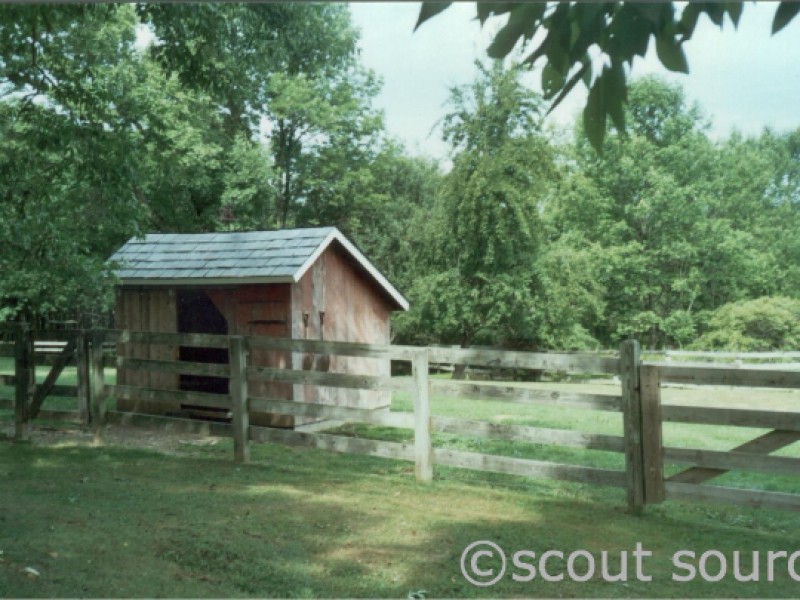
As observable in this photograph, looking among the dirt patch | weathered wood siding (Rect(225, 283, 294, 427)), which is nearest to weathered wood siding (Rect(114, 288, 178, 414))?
weathered wood siding (Rect(225, 283, 294, 427))

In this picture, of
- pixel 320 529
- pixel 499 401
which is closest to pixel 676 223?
pixel 499 401

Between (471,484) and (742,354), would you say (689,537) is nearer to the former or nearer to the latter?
(471,484)

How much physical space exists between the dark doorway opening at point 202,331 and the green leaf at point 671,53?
938 cm

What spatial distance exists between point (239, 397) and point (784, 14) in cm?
582

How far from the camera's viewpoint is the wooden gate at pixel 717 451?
4.36m

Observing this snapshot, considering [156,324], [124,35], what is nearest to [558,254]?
[156,324]

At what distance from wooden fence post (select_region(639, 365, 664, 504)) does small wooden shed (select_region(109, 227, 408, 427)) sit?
4920 millimetres

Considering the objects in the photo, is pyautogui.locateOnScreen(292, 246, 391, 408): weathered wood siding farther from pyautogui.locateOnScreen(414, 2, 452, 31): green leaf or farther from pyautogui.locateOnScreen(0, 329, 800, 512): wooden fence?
pyautogui.locateOnScreen(414, 2, 452, 31): green leaf

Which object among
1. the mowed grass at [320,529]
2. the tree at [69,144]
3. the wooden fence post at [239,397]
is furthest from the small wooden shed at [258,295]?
the mowed grass at [320,529]

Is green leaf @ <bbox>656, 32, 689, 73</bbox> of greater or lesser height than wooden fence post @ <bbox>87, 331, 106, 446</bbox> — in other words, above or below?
above

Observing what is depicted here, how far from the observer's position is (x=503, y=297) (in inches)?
541

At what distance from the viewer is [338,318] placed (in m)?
10.4

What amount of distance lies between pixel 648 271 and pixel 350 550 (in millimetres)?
8602

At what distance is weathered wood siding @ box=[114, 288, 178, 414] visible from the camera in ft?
32.7
